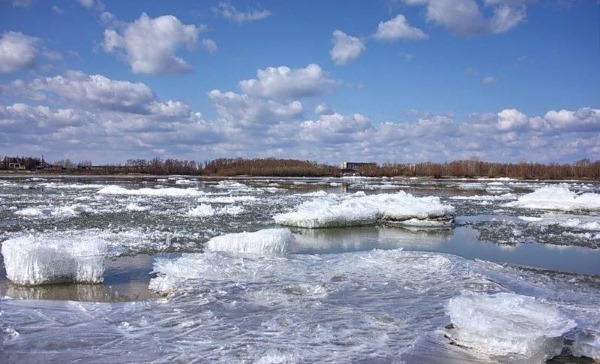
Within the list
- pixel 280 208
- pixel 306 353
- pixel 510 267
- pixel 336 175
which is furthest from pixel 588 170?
pixel 306 353

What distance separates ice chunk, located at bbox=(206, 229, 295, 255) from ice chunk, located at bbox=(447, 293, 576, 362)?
5.23m

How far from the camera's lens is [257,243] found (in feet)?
34.3

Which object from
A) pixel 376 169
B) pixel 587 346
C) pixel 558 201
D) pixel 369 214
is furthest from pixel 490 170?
pixel 587 346

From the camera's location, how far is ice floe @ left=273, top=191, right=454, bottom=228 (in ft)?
51.3

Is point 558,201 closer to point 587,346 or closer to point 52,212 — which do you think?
point 587,346

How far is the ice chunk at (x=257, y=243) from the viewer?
34.1 feet

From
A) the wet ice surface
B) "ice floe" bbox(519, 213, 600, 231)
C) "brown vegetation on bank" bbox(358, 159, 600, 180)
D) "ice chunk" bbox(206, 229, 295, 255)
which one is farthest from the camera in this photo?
"brown vegetation on bank" bbox(358, 159, 600, 180)

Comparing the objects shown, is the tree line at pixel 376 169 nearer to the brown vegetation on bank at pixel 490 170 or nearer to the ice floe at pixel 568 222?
the brown vegetation on bank at pixel 490 170

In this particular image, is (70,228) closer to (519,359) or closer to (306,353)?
(306,353)

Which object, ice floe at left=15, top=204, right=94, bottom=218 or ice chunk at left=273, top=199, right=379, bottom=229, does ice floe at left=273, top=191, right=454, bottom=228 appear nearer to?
ice chunk at left=273, top=199, right=379, bottom=229

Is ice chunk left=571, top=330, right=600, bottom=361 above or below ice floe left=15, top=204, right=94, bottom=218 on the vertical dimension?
below

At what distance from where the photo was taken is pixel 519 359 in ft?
16.0

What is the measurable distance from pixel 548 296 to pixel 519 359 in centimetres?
286

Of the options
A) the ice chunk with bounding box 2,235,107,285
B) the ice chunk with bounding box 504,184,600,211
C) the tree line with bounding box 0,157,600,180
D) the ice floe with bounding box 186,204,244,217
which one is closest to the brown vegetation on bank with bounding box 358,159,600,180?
the tree line with bounding box 0,157,600,180
